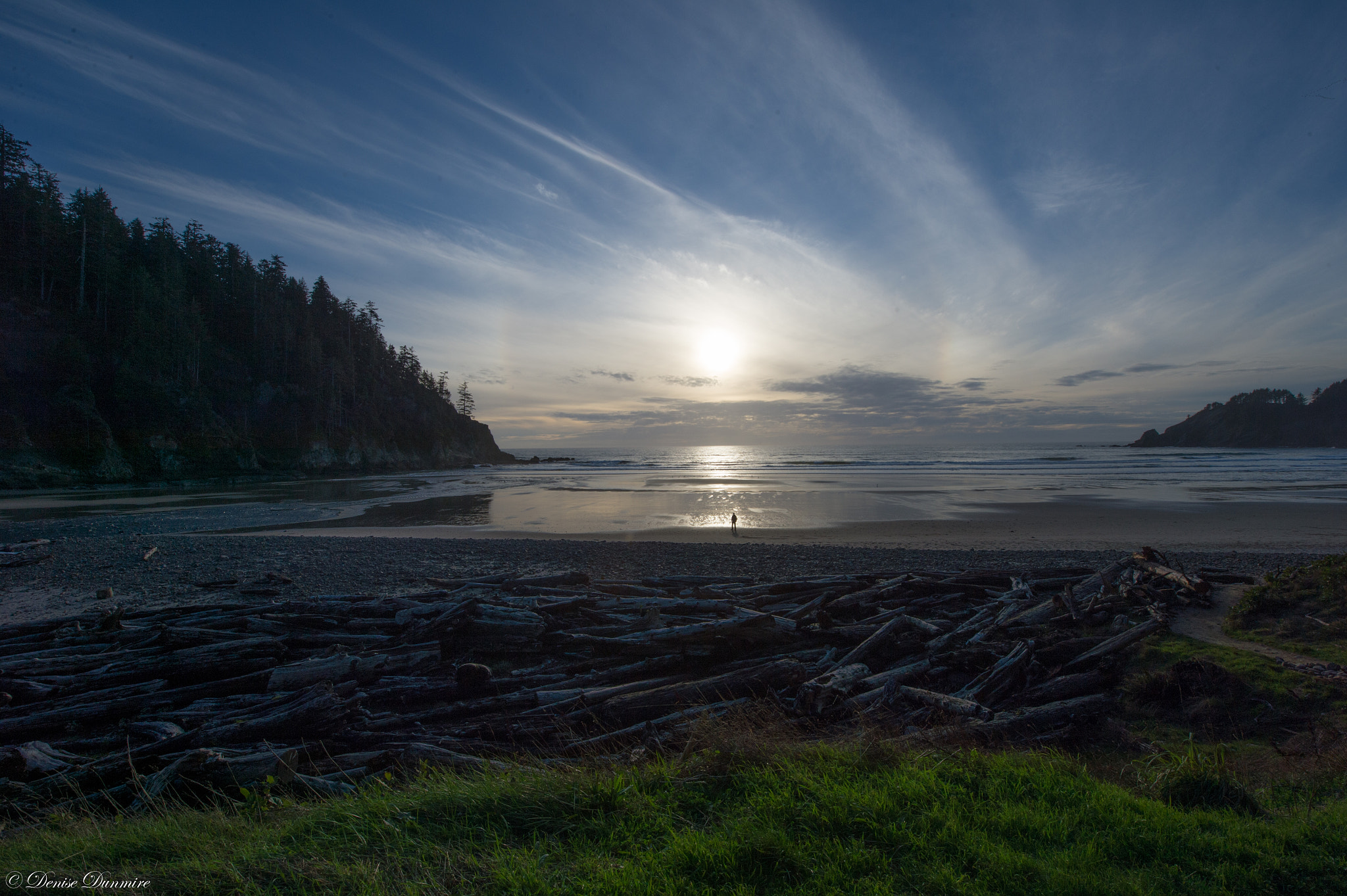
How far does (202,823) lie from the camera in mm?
3846

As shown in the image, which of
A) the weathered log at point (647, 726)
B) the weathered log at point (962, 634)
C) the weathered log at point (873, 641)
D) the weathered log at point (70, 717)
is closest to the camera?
the weathered log at point (647, 726)

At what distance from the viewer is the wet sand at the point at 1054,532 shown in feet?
62.7

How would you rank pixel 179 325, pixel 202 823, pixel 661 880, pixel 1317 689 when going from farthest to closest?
pixel 179 325 → pixel 1317 689 → pixel 202 823 → pixel 661 880

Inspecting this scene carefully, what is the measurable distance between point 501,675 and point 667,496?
100 ft

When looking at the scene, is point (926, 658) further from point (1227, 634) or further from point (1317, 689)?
point (1227, 634)

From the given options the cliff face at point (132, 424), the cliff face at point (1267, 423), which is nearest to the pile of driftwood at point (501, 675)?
the cliff face at point (132, 424)

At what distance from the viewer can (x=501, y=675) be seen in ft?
25.6

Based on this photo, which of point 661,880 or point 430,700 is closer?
point 661,880

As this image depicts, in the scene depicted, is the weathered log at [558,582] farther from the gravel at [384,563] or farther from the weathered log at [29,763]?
the weathered log at [29,763]

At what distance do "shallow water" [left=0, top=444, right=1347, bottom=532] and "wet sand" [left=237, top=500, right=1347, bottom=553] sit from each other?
160 cm

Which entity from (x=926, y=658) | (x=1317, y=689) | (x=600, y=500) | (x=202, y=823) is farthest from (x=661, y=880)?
(x=600, y=500)

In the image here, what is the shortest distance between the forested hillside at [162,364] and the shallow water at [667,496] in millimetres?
8818

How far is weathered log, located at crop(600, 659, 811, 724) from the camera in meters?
6.34

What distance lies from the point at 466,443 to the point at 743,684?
336 ft
